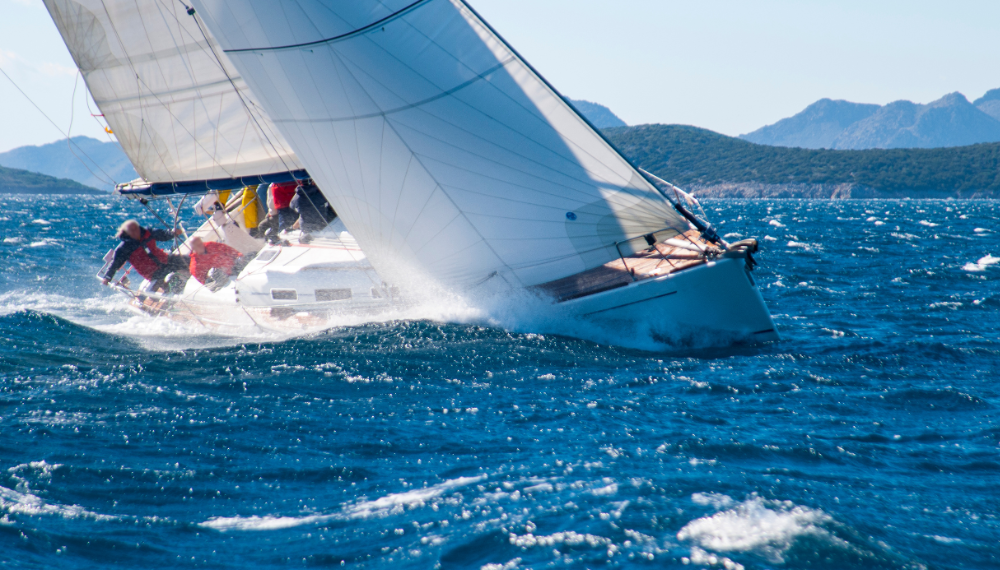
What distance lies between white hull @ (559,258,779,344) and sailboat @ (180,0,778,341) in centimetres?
2

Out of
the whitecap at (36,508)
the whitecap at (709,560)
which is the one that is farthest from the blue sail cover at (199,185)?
the whitecap at (709,560)

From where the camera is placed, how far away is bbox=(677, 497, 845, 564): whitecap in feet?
13.2

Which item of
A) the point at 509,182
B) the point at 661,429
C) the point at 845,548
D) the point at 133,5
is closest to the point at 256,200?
the point at 133,5

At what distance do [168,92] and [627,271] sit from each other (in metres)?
7.59

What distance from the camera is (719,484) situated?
190 inches

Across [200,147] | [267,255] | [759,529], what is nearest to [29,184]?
[200,147]

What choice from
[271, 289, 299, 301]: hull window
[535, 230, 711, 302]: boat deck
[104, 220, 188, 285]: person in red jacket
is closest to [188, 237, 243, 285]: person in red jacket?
[104, 220, 188, 285]: person in red jacket

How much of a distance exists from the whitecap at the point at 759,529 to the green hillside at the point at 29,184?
163 m

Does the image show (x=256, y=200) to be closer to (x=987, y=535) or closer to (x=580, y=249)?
(x=580, y=249)

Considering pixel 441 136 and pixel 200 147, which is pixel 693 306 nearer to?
pixel 441 136

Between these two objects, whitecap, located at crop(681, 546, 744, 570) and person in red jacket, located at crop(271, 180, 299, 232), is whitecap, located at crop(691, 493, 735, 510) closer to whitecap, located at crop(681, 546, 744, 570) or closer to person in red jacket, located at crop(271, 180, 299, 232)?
whitecap, located at crop(681, 546, 744, 570)

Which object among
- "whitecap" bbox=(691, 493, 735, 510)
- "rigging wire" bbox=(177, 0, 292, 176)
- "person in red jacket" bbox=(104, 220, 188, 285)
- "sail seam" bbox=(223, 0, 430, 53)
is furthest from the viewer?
"person in red jacket" bbox=(104, 220, 188, 285)

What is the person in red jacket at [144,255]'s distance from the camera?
36.2ft

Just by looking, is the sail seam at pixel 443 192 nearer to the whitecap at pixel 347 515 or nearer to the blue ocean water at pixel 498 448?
the blue ocean water at pixel 498 448
